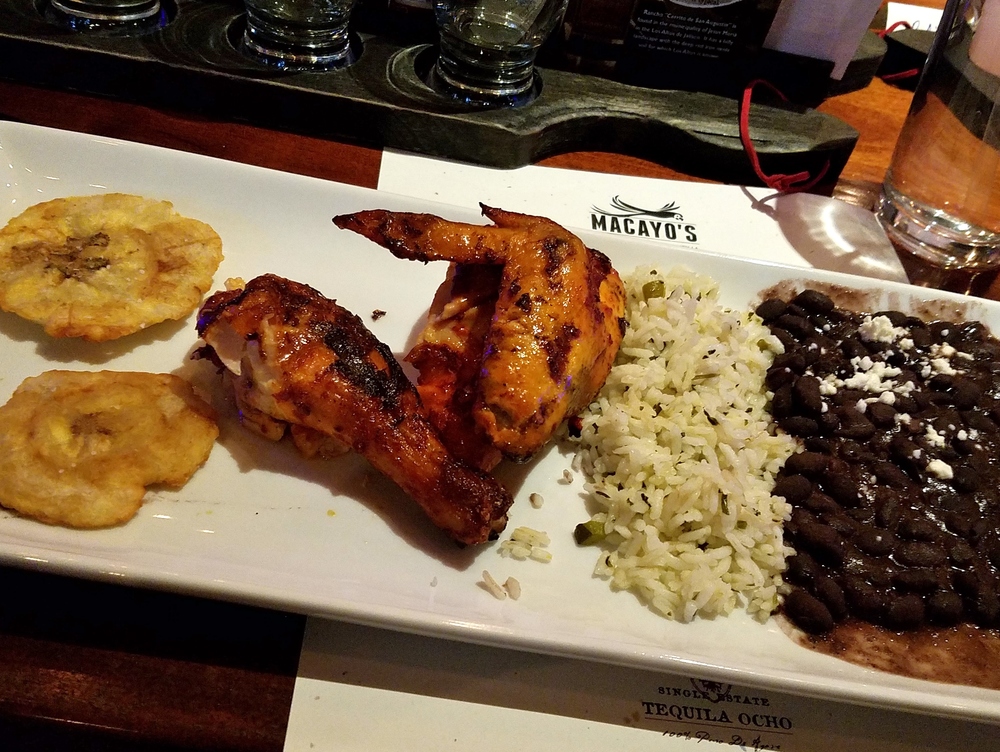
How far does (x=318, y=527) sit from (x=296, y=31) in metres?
2.34

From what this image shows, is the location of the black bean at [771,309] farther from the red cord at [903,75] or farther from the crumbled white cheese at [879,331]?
the red cord at [903,75]

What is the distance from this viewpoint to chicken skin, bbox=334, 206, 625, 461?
1.74 metres

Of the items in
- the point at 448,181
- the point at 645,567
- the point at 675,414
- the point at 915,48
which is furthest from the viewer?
the point at 915,48

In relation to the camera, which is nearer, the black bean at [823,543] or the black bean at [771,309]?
the black bean at [823,543]

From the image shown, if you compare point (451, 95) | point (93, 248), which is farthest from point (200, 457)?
point (451, 95)

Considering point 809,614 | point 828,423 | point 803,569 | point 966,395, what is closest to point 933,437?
point 966,395

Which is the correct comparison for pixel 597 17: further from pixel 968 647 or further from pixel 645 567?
pixel 968 647

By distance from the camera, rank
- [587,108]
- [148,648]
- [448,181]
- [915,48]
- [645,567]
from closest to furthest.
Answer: [148,648] < [645,567] < [448,181] < [587,108] < [915,48]

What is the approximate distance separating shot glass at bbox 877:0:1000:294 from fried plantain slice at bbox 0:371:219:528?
298 centimetres

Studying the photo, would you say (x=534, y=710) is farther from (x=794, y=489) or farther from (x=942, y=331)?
(x=942, y=331)

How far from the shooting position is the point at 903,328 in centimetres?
248

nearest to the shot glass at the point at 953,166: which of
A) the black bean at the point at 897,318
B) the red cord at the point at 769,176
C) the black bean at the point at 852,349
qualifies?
the red cord at the point at 769,176

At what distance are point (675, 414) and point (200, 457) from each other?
1313mm

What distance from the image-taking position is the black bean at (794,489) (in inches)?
77.4
